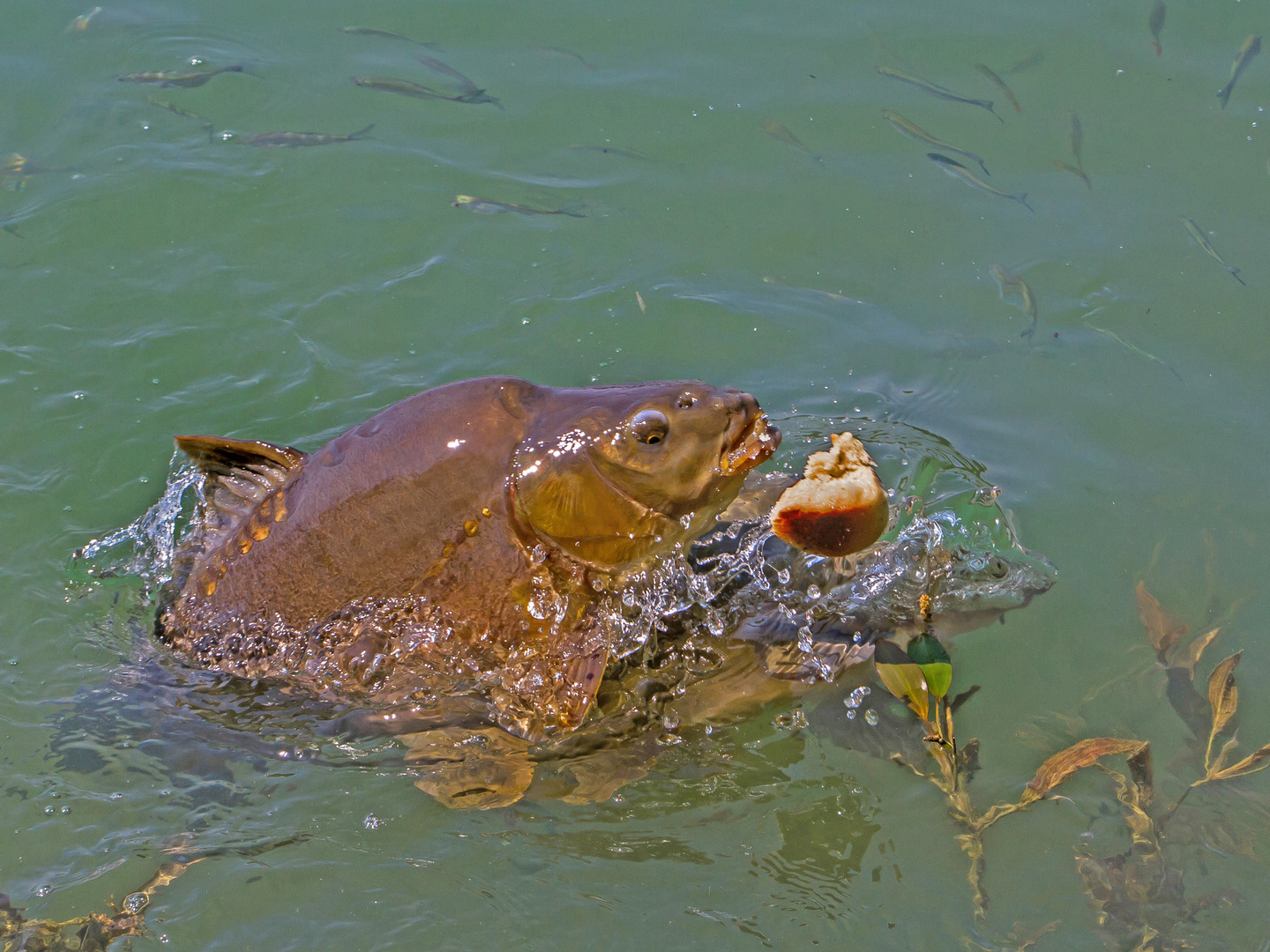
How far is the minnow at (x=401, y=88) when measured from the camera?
20.0 feet

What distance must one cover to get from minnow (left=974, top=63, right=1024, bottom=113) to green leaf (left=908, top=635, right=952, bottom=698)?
341 cm

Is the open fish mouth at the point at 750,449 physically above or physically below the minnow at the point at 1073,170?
below

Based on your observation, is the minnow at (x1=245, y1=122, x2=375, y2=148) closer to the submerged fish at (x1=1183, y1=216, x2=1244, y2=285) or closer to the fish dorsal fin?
the fish dorsal fin

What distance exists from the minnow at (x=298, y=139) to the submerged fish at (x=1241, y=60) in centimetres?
442

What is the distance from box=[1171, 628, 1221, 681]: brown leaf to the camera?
366cm

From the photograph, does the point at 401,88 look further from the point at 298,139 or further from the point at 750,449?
the point at 750,449

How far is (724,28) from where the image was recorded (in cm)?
643

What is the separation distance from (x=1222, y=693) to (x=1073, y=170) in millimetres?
3001

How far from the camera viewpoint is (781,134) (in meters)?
5.90

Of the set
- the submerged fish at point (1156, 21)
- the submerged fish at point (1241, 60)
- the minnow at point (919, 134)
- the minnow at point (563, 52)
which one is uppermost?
the submerged fish at point (1156, 21)

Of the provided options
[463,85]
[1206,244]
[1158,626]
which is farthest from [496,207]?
[1158,626]

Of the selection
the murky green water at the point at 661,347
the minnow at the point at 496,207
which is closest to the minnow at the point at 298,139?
the murky green water at the point at 661,347

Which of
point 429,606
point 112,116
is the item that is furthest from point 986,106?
point 112,116

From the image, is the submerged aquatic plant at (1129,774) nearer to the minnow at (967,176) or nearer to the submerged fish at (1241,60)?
the minnow at (967,176)
